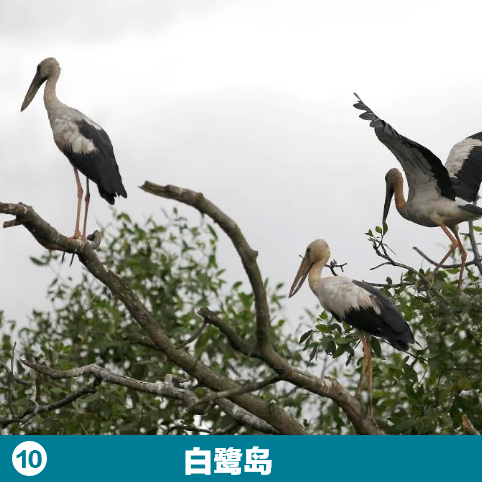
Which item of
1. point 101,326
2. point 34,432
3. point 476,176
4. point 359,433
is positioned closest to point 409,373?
point 359,433

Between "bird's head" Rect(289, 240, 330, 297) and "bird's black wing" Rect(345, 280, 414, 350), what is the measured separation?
27.6 inches

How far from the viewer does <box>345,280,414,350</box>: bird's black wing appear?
24.7ft

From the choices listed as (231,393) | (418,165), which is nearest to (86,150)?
(418,165)

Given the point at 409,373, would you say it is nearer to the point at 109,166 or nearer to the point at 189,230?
the point at 109,166

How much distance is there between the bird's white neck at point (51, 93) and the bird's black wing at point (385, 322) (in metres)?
3.89

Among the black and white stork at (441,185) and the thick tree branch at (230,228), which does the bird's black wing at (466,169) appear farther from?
the thick tree branch at (230,228)

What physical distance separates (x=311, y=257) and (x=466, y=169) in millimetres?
2008

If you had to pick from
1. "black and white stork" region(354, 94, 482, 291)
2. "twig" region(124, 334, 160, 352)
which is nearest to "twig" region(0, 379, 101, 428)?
"twig" region(124, 334, 160, 352)

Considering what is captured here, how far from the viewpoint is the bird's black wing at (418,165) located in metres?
8.77

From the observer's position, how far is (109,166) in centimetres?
912

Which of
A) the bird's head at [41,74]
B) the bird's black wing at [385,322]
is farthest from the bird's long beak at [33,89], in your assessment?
the bird's black wing at [385,322]

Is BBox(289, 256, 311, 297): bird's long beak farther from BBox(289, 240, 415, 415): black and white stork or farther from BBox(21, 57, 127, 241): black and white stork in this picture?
BBox(21, 57, 127, 241): black and white stork

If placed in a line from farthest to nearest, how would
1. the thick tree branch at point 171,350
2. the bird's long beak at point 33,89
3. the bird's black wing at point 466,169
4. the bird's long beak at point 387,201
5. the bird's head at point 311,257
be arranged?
1. the bird's long beak at point 33,89
2. the bird's long beak at point 387,201
3. the bird's black wing at point 466,169
4. the bird's head at point 311,257
5. the thick tree branch at point 171,350

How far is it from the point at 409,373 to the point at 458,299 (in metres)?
0.61
